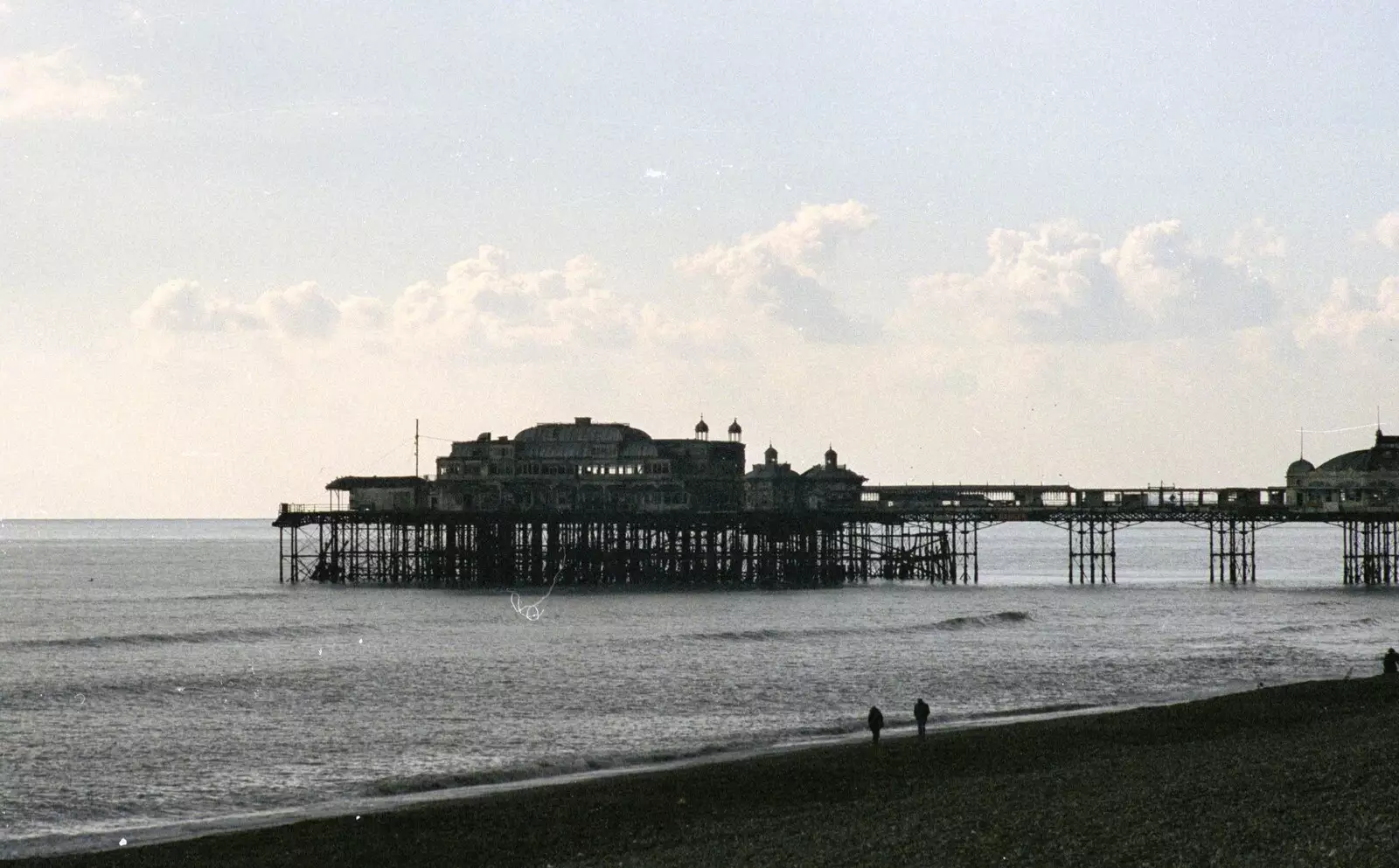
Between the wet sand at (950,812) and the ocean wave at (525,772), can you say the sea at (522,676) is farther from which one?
the wet sand at (950,812)

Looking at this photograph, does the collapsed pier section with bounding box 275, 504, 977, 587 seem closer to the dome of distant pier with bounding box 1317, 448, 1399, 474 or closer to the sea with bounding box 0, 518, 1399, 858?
the sea with bounding box 0, 518, 1399, 858

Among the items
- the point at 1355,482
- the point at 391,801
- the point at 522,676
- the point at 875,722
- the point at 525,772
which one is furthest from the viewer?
the point at 1355,482

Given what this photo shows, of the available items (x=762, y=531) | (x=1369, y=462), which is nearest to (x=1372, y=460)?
(x=1369, y=462)

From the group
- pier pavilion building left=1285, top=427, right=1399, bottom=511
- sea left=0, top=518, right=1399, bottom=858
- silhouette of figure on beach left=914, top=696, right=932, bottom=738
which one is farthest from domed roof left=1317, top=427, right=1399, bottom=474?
silhouette of figure on beach left=914, top=696, right=932, bottom=738

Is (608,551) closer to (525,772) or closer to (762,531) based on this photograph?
(762,531)

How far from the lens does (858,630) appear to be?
235 feet

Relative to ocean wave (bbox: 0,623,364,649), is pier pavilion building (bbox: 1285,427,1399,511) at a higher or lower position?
higher

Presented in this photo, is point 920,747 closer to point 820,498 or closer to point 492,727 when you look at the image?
point 492,727

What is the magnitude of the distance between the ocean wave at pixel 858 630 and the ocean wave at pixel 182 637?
58.4ft

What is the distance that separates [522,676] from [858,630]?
21.0 meters

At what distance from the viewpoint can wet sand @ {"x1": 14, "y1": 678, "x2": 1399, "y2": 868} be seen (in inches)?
851

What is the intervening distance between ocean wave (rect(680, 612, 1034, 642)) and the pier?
25.8 metres

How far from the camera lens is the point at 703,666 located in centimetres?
5669

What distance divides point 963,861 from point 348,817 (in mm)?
12954
